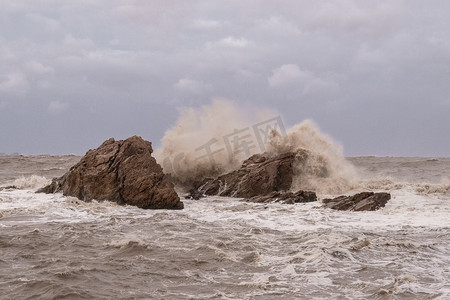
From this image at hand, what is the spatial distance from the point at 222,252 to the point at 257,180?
8.51 m

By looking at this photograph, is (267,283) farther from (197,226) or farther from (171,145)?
(171,145)

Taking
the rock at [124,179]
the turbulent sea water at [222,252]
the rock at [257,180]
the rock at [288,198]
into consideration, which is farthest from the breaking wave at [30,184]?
the rock at [288,198]

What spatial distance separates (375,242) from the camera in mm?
8898

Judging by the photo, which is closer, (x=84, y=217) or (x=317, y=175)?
(x=84, y=217)

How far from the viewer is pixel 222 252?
26.5ft

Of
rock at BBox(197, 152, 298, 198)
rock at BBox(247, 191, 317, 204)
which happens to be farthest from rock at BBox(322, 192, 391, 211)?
rock at BBox(197, 152, 298, 198)

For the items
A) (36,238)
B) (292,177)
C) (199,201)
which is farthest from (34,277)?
(292,177)

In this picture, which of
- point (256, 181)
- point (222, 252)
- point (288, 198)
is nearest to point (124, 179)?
point (256, 181)

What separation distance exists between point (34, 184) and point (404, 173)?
64.1ft

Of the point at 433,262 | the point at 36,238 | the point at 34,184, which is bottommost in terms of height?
the point at 433,262

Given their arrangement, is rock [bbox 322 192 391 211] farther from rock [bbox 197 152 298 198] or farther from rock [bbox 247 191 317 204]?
rock [bbox 197 152 298 198]

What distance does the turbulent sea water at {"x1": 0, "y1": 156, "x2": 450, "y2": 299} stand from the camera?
6230 millimetres

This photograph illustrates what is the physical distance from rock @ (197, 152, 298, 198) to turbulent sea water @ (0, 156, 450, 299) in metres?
2.74

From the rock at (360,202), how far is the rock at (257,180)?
274cm
